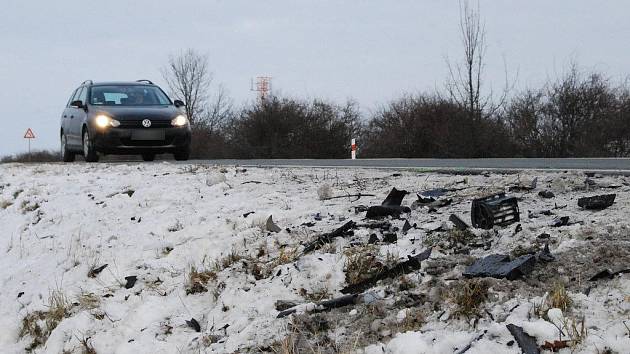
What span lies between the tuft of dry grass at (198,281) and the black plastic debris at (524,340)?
2.20m

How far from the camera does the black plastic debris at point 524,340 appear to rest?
274 centimetres

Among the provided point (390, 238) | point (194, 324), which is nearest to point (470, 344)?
point (390, 238)

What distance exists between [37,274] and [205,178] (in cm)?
271

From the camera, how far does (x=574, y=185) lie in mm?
5438

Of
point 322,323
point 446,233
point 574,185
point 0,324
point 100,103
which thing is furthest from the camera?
point 100,103

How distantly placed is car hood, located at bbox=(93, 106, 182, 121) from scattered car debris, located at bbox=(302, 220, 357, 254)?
315 inches

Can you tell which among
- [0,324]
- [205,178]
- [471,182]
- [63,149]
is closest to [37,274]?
[0,324]

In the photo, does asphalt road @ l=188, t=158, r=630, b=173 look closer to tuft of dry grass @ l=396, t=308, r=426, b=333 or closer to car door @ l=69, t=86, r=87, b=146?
tuft of dry grass @ l=396, t=308, r=426, b=333

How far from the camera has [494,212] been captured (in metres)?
4.30

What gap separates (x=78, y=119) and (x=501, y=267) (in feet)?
36.9

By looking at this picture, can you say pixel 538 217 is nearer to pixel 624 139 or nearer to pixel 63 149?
pixel 63 149

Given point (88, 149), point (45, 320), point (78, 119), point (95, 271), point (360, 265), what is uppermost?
point (78, 119)

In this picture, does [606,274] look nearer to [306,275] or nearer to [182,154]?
A: [306,275]

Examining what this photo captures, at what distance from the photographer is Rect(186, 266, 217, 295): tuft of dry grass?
4.33 m
